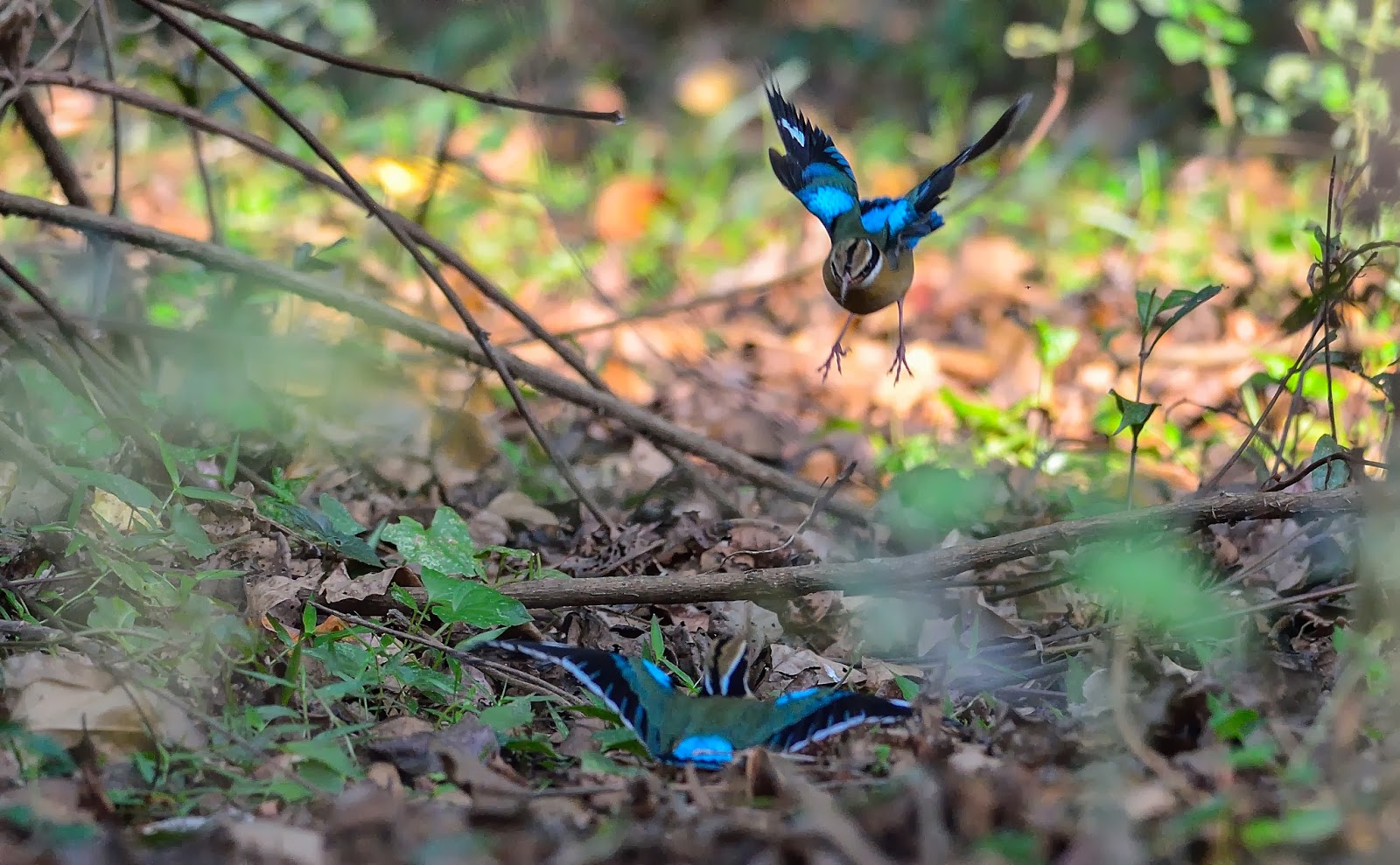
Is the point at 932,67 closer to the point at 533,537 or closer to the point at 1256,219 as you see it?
the point at 1256,219

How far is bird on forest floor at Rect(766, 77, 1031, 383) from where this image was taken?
282cm

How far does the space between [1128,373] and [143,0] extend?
377cm

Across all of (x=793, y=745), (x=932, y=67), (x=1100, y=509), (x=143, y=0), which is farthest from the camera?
(x=932, y=67)

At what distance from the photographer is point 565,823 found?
6.57 feet

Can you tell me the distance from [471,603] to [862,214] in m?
1.17

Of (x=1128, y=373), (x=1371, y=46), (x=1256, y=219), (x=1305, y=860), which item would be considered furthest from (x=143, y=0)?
(x=1256, y=219)

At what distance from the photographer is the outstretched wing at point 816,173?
3.11 meters

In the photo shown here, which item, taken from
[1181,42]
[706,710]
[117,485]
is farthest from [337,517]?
[1181,42]

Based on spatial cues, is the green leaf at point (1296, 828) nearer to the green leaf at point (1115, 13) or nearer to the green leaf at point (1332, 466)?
the green leaf at point (1332, 466)

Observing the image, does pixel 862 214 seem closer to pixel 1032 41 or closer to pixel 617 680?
pixel 617 680

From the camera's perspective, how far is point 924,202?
9.46 ft

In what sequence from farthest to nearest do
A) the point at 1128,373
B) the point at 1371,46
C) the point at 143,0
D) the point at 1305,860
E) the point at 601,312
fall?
the point at 601,312, the point at 1128,373, the point at 1371,46, the point at 143,0, the point at 1305,860

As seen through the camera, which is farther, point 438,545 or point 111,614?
point 438,545

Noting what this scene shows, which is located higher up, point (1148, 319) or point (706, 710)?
point (1148, 319)
